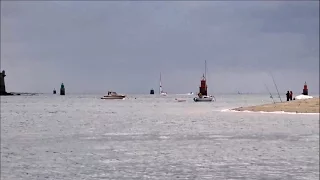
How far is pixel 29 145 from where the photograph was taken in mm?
33688

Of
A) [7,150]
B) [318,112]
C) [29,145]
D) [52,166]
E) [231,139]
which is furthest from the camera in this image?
[318,112]

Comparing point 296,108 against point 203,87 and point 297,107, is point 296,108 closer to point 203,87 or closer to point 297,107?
point 297,107

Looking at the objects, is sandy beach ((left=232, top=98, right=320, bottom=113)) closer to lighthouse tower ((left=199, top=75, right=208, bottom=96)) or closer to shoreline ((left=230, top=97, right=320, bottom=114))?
shoreline ((left=230, top=97, right=320, bottom=114))

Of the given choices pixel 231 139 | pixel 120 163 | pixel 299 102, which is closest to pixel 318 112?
pixel 299 102

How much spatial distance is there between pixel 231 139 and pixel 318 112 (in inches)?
1527

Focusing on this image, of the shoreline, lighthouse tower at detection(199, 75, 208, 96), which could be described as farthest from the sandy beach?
lighthouse tower at detection(199, 75, 208, 96)

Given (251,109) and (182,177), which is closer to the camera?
(182,177)

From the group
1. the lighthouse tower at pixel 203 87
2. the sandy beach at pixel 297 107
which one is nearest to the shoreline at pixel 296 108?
the sandy beach at pixel 297 107

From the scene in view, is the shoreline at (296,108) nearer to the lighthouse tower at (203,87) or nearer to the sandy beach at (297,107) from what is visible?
the sandy beach at (297,107)

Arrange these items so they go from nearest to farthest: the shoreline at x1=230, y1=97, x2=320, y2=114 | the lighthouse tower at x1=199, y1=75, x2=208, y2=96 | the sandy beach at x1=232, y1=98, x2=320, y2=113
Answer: the shoreline at x1=230, y1=97, x2=320, y2=114 → the sandy beach at x1=232, y1=98, x2=320, y2=113 → the lighthouse tower at x1=199, y1=75, x2=208, y2=96

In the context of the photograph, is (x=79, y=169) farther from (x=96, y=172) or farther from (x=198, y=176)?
(x=198, y=176)

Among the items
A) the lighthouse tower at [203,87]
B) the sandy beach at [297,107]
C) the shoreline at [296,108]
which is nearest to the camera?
the shoreline at [296,108]

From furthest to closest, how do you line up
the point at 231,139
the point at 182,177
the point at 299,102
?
1. the point at 299,102
2. the point at 231,139
3. the point at 182,177

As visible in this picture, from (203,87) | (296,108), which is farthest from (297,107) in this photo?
(203,87)
